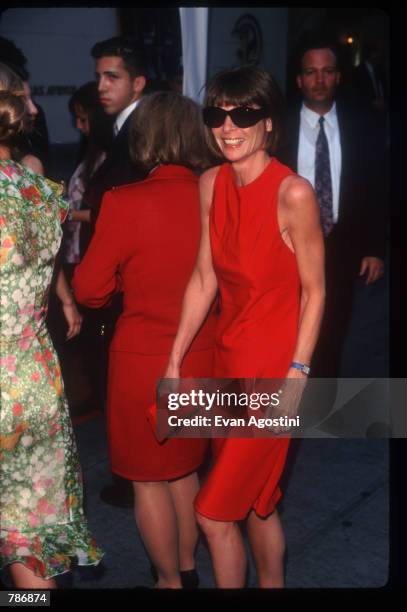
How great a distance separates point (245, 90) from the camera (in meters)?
2.62

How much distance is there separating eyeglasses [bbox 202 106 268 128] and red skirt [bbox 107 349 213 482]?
0.78m

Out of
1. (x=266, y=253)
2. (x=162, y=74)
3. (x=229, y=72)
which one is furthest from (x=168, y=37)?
(x=266, y=253)

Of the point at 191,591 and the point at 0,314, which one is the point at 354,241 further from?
the point at 0,314

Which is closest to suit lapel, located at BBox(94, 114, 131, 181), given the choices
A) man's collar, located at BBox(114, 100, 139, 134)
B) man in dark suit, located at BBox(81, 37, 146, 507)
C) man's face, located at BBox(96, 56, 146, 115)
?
man in dark suit, located at BBox(81, 37, 146, 507)

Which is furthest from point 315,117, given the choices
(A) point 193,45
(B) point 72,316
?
(B) point 72,316

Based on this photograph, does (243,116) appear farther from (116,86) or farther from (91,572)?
(91,572)

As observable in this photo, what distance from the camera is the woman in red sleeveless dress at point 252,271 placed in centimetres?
259

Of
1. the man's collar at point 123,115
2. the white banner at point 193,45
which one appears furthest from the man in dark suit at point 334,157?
the man's collar at point 123,115

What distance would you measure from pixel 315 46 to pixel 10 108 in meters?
2.12

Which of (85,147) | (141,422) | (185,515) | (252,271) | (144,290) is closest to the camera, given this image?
(252,271)

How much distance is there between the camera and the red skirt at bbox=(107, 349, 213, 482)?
2.86 meters

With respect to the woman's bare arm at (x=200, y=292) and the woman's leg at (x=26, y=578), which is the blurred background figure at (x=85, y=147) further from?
the woman's leg at (x=26, y=578)

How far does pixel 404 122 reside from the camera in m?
2.45

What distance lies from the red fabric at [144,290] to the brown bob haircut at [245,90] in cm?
29
